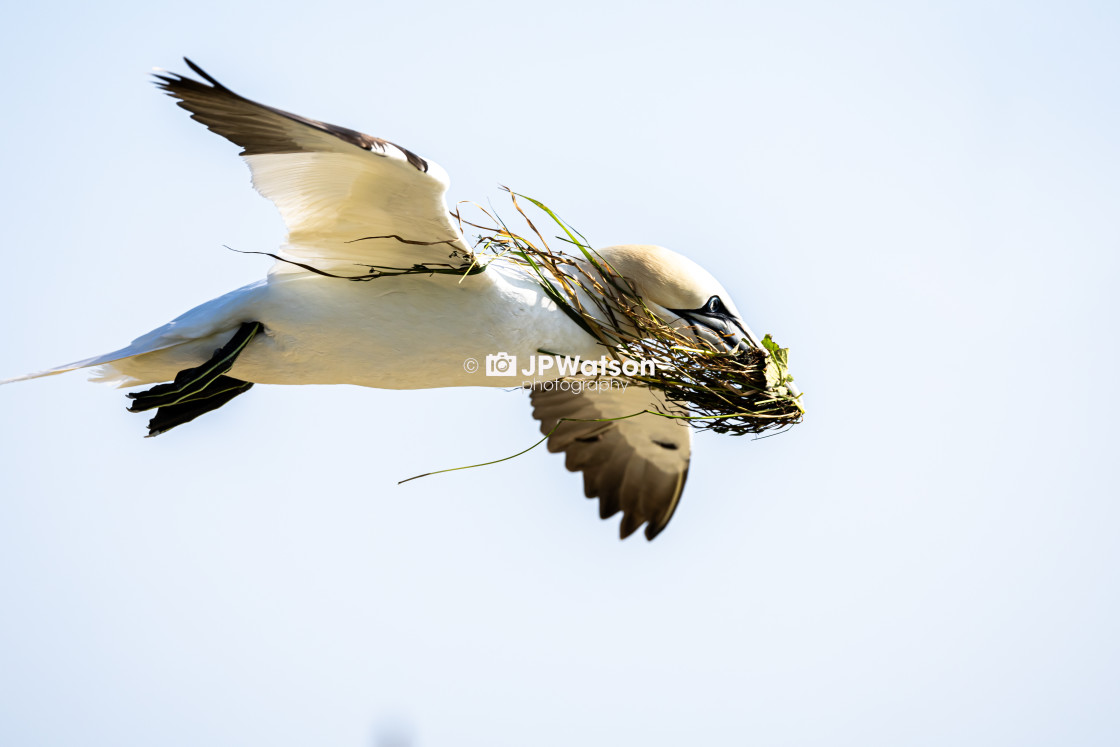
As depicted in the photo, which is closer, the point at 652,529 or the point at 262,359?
the point at 262,359

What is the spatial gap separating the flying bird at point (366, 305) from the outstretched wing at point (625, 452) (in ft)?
4.60

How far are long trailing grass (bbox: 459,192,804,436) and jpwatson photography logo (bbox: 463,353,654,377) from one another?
0.12 feet

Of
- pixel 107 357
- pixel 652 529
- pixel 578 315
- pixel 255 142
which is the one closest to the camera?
pixel 255 142

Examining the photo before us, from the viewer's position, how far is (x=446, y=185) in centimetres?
430

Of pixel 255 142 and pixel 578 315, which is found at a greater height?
pixel 255 142

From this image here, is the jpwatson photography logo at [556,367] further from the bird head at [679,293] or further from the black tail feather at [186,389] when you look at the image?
the black tail feather at [186,389]

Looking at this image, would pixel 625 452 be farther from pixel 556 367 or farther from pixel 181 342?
pixel 181 342

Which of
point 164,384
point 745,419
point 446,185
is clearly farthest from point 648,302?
point 164,384

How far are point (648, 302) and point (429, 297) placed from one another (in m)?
0.93

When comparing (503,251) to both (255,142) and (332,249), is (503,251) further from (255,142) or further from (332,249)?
(255,142)

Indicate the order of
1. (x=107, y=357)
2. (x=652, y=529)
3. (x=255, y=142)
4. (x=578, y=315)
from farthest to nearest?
(x=652, y=529) < (x=578, y=315) < (x=107, y=357) < (x=255, y=142)

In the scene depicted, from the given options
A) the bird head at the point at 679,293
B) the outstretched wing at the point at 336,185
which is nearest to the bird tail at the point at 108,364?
the outstretched wing at the point at 336,185

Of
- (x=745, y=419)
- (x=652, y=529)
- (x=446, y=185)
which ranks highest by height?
(x=446, y=185)

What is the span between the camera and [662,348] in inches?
191
